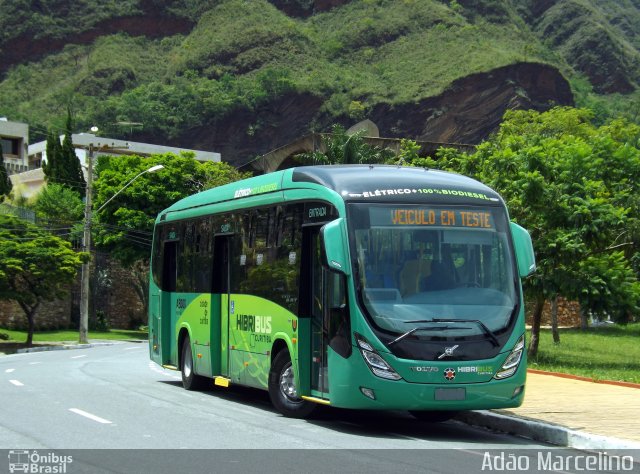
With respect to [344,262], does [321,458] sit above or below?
below

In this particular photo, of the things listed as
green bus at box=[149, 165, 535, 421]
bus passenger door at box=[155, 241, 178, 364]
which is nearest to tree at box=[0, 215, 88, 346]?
bus passenger door at box=[155, 241, 178, 364]

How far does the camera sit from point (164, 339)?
20750 millimetres

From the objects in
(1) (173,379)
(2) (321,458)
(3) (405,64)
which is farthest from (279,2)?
(2) (321,458)

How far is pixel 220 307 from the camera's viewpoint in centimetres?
1753

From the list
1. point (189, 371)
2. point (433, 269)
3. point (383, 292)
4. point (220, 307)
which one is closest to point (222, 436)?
point (383, 292)

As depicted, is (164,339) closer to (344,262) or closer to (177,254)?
(177,254)

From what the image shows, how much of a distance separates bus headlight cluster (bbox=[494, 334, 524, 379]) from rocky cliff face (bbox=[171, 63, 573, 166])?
404 ft

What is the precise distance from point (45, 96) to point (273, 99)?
40.3m

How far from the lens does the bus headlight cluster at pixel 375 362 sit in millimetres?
12688

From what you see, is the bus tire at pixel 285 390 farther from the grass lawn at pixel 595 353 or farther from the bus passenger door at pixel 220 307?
the grass lawn at pixel 595 353

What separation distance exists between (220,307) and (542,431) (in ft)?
21.3

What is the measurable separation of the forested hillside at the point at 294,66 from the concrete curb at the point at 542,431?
125m

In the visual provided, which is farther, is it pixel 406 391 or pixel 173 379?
pixel 173 379

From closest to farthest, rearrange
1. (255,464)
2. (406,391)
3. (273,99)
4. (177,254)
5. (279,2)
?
(255,464) → (406,391) → (177,254) → (273,99) → (279,2)
